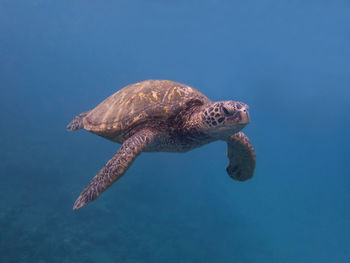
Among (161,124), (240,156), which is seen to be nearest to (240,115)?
(161,124)

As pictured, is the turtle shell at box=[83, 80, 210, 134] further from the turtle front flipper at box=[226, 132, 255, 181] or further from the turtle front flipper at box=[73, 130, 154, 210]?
the turtle front flipper at box=[226, 132, 255, 181]

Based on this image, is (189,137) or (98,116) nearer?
(189,137)

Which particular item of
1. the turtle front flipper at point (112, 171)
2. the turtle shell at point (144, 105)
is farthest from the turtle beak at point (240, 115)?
the turtle front flipper at point (112, 171)

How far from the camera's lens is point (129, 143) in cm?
402

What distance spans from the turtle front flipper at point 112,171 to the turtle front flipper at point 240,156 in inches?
85.9

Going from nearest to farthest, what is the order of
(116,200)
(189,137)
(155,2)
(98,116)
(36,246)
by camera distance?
(189,137)
(98,116)
(36,246)
(116,200)
(155,2)

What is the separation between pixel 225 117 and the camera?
12.1 ft

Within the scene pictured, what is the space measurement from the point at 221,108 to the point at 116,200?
10521 millimetres

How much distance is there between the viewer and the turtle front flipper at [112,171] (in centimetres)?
343

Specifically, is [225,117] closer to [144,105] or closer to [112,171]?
[144,105]

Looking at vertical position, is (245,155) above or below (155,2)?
below

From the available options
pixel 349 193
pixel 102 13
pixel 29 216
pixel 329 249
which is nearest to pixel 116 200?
pixel 29 216

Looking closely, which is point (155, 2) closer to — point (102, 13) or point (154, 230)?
point (102, 13)

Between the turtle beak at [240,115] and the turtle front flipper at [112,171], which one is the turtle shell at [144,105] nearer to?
the turtle front flipper at [112,171]
